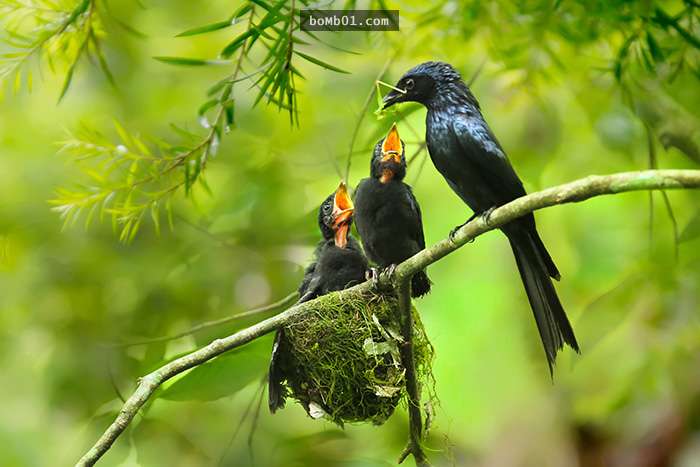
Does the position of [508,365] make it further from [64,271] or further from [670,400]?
[64,271]

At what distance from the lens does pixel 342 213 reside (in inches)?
117

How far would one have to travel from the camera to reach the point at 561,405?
357 cm

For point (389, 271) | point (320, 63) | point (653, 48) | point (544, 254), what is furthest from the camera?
point (389, 271)

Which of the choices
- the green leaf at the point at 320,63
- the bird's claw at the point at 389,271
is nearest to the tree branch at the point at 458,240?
the bird's claw at the point at 389,271

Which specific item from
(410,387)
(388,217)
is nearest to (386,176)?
(388,217)

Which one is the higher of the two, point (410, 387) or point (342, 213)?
point (342, 213)

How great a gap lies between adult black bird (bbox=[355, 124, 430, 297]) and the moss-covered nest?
189mm

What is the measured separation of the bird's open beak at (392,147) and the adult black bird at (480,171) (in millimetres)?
158

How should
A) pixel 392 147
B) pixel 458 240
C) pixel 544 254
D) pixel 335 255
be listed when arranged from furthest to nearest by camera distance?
pixel 335 255 → pixel 392 147 → pixel 544 254 → pixel 458 240

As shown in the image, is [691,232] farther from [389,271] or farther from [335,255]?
[335,255]

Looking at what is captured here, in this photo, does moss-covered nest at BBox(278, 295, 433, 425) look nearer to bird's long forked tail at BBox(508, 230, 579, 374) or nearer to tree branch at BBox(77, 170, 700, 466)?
tree branch at BBox(77, 170, 700, 466)

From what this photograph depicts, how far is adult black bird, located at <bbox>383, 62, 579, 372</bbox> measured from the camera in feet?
7.33

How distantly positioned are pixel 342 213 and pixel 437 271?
881mm

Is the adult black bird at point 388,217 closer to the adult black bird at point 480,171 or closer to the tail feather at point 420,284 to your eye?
the tail feather at point 420,284
